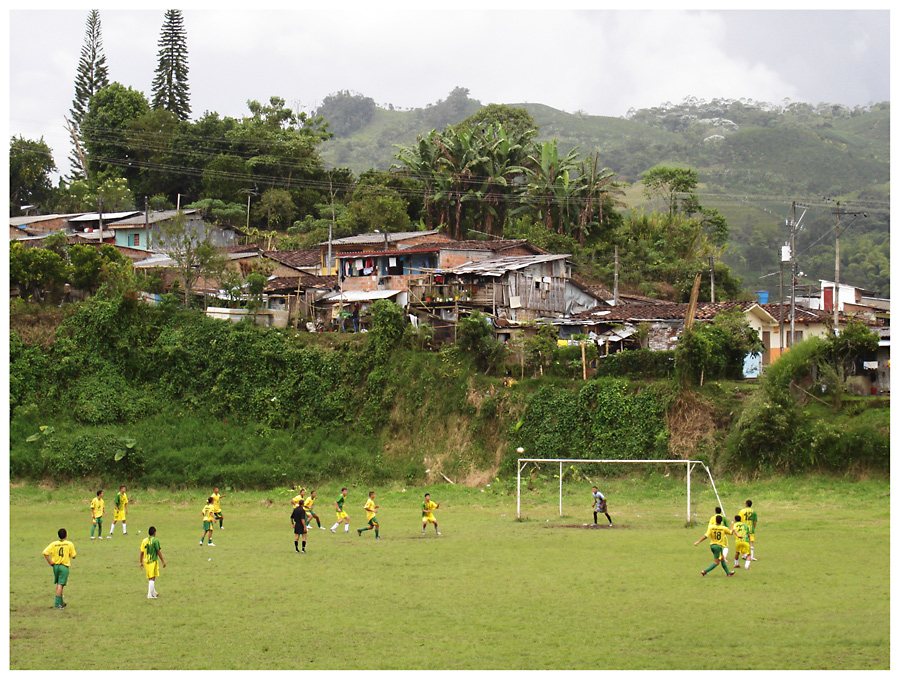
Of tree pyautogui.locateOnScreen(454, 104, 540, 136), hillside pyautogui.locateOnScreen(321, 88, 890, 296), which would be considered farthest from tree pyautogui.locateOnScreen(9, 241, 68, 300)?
hillside pyautogui.locateOnScreen(321, 88, 890, 296)

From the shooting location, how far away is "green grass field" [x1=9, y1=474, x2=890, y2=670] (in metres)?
13.4

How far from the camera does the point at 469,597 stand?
1738 cm

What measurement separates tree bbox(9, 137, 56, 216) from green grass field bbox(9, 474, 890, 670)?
58334 mm

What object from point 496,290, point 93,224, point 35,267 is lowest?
point 496,290

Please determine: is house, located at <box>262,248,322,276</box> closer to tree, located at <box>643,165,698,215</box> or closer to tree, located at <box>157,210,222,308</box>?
tree, located at <box>157,210,222,308</box>

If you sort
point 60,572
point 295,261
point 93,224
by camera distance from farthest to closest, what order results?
point 93,224 → point 295,261 → point 60,572

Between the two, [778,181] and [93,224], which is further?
[778,181]

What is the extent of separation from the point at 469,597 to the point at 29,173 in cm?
7547

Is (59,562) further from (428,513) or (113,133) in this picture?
(113,133)

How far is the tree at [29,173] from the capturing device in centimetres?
7838

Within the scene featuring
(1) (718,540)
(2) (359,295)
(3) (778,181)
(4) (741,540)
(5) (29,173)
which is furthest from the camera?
(3) (778,181)

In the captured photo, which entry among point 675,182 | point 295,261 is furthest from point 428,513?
point 675,182

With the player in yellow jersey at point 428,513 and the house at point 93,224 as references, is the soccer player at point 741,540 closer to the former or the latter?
the player in yellow jersey at point 428,513

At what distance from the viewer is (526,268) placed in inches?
1903
